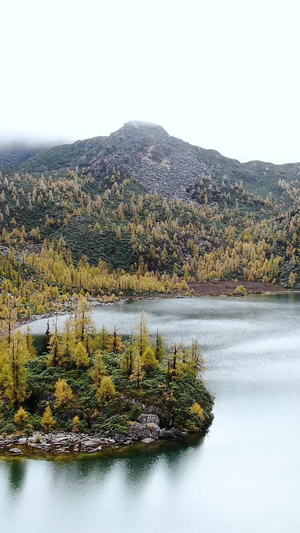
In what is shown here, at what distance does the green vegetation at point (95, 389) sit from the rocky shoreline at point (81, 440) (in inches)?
29.5

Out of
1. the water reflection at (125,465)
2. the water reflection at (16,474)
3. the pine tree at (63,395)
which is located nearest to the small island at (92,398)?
the pine tree at (63,395)

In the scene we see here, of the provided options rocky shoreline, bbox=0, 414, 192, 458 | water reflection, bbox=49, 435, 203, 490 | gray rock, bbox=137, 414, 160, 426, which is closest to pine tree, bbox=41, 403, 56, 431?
rocky shoreline, bbox=0, 414, 192, 458

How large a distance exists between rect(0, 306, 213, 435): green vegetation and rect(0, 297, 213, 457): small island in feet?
0.34

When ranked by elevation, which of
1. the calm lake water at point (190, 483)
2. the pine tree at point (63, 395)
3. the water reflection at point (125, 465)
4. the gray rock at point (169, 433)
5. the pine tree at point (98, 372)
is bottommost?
the calm lake water at point (190, 483)

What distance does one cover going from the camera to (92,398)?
4994cm

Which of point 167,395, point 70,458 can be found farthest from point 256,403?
point 70,458

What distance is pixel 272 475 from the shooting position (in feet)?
136

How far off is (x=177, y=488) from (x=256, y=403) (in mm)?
21645

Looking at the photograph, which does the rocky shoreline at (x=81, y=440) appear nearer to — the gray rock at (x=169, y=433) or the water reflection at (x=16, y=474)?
the gray rock at (x=169, y=433)

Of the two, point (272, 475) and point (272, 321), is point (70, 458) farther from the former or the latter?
point (272, 321)

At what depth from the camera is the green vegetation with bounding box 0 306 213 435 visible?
4784 centimetres

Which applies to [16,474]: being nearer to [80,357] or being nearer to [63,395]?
[63,395]

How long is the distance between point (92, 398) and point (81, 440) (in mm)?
5400

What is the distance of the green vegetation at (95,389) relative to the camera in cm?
4784
